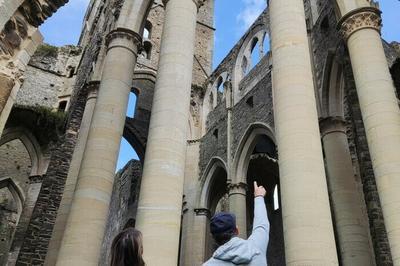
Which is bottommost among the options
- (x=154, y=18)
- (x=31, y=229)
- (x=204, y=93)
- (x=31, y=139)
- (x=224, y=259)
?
(x=224, y=259)

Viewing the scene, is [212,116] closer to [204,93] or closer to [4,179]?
[204,93]

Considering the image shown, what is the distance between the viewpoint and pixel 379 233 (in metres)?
7.70

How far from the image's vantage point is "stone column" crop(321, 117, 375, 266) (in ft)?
28.1

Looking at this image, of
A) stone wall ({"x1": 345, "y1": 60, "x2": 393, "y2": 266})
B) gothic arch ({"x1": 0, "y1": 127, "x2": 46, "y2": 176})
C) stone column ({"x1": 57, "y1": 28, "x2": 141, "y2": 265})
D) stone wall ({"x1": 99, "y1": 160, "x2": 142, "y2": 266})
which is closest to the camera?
stone column ({"x1": 57, "y1": 28, "x2": 141, "y2": 265})

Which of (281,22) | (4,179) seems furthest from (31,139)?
(281,22)

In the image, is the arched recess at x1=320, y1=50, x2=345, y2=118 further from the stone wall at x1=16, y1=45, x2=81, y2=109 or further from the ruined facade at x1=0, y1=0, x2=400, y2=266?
the stone wall at x1=16, y1=45, x2=81, y2=109

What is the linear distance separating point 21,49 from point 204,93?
1507cm

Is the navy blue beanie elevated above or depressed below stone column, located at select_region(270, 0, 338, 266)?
below

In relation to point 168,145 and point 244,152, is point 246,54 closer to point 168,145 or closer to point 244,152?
point 244,152

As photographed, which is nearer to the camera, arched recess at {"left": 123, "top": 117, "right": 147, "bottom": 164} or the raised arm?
the raised arm

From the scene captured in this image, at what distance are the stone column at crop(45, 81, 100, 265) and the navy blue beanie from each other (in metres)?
6.93

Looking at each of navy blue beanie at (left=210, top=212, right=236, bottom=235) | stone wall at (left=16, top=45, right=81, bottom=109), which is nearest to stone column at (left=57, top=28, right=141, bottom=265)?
navy blue beanie at (left=210, top=212, right=236, bottom=235)

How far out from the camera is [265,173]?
19219mm

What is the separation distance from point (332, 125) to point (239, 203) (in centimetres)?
460
